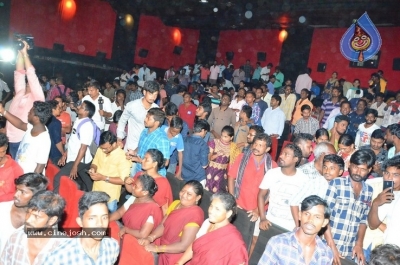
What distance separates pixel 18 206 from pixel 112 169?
1321 mm

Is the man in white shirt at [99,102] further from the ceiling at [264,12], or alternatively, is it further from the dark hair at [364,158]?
the ceiling at [264,12]

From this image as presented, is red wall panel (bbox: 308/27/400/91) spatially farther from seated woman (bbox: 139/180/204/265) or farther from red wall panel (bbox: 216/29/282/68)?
seated woman (bbox: 139/180/204/265)

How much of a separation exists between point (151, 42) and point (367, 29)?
10772 millimetres

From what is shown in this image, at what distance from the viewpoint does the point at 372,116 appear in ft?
17.9

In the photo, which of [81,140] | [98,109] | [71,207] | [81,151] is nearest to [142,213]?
[71,207]

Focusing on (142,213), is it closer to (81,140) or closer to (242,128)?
(81,140)

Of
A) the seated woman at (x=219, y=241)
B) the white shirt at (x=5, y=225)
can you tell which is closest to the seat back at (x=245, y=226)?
the seated woman at (x=219, y=241)

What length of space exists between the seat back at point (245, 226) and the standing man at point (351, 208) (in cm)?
53

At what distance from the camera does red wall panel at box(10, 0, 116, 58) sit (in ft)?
44.2

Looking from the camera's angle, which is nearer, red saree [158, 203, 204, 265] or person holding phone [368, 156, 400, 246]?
person holding phone [368, 156, 400, 246]

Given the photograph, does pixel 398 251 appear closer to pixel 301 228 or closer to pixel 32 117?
pixel 301 228

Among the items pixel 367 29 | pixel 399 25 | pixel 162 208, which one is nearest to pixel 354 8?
pixel 367 29

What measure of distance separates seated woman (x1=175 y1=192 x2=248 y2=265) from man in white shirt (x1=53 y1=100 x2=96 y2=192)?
1.76 metres

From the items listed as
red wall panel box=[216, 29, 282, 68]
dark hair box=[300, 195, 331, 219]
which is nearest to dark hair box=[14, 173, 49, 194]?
dark hair box=[300, 195, 331, 219]
